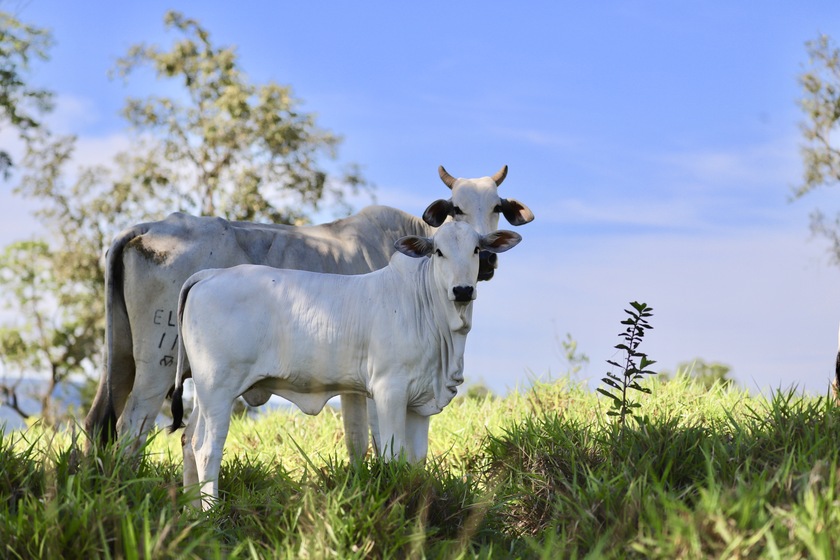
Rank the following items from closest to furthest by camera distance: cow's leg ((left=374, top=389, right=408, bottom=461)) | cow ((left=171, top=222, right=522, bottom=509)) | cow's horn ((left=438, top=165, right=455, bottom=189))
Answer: cow's leg ((left=374, top=389, right=408, bottom=461)) < cow ((left=171, top=222, right=522, bottom=509)) < cow's horn ((left=438, top=165, right=455, bottom=189))

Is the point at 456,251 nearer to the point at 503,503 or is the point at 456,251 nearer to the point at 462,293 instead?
the point at 462,293

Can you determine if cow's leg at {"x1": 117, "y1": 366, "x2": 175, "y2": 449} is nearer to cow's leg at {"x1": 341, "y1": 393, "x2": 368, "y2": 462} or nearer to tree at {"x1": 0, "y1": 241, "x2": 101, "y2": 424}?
cow's leg at {"x1": 341, "y1": 393, "x2": 368, "y2": 462}

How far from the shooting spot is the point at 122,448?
18.0ft

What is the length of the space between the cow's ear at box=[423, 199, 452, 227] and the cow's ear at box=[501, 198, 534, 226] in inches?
20.6

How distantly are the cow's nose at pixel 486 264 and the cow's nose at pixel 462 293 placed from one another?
594 mm

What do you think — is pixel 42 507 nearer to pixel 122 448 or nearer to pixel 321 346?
pixel 122 448

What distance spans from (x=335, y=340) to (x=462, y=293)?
1025 mm

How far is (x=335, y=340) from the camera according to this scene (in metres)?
6.50

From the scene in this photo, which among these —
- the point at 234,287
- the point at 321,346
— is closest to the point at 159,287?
the point at 234,287

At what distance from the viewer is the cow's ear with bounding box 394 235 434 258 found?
6.43 meters

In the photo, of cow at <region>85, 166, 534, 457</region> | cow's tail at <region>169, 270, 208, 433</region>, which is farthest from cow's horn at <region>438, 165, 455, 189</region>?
cow's tail at <region>169, 270, 208, 433</region>

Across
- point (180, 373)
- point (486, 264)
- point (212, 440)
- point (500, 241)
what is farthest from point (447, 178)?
point (212, 440)

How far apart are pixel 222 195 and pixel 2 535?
16977 mm

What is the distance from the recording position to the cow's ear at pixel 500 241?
6477mm
